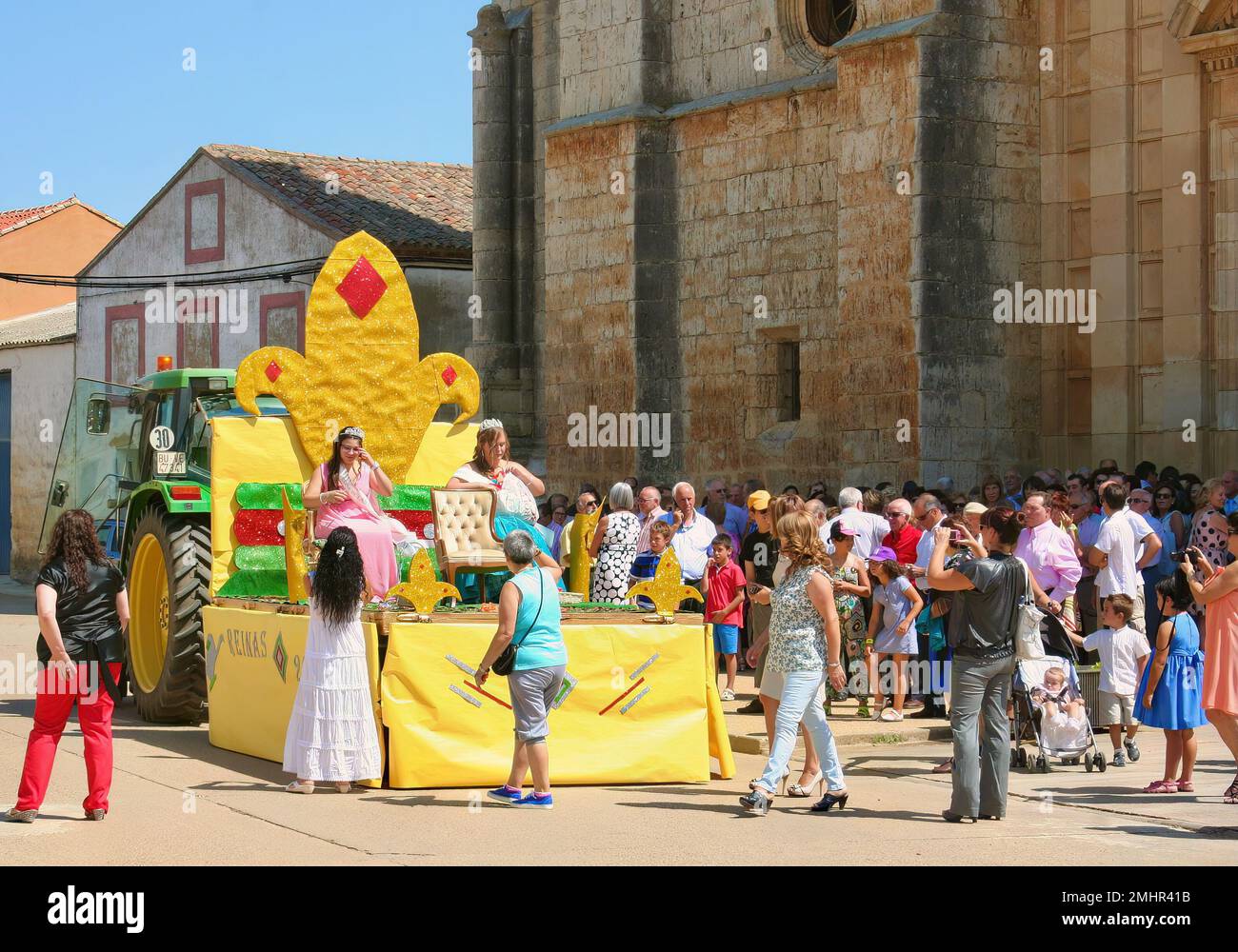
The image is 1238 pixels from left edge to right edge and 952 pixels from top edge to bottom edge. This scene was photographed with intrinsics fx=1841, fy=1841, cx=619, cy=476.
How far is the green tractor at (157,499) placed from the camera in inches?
528

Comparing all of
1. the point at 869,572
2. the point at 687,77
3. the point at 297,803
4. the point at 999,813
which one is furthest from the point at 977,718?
the point at 687,77

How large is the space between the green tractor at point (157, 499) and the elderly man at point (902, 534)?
488cm

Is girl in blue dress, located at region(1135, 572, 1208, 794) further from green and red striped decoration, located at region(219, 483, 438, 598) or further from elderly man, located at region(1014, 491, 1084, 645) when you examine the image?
green and red striped decoration, located at region(219, 483, 438, 598)

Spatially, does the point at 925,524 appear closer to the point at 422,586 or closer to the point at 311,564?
the point at 311,564

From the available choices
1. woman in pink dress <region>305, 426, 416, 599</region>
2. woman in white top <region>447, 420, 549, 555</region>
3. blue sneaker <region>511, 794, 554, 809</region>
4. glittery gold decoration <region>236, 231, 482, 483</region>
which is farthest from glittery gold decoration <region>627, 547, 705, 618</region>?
glittery gold decoration <region>236, 231, 482, 483</region>

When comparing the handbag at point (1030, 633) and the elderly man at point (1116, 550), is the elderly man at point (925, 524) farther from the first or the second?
the handbag at point (1030, 633)

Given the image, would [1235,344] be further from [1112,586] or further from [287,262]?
[287,262]

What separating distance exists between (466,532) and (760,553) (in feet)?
13.7

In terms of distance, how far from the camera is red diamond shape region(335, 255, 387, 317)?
46.2 ft

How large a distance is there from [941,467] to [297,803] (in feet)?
33.5

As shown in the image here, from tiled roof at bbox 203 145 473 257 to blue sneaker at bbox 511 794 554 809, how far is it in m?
22.5
